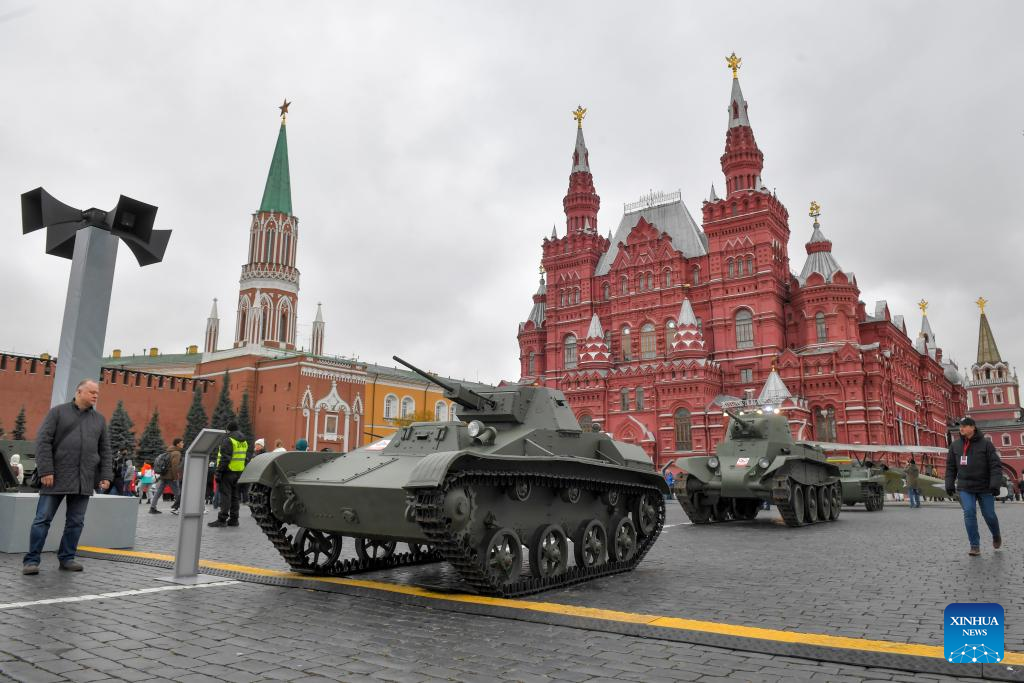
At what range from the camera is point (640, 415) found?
4553cm

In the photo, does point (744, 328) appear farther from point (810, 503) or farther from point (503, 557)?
point (503, 557)

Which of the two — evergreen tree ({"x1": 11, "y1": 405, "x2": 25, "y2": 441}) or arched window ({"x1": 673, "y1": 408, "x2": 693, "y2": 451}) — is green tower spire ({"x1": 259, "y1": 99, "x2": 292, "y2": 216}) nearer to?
evergreen tree ({"x1": 11, "y1": 405, "x2": 25, "y2": 441})

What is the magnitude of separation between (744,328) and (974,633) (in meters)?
45.3

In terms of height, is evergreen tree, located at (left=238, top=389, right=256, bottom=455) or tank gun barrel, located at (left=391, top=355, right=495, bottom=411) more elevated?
evergreen tree, located at (left=238, top=389, right=256, bottom=455)

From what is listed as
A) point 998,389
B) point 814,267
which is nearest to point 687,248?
point 814,267

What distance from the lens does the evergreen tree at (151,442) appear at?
1884 inches

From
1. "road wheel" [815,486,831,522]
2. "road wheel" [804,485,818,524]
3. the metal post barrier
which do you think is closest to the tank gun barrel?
the metal post barrier

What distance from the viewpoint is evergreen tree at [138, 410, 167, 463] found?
47.8 meters

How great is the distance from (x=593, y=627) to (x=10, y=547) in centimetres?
743

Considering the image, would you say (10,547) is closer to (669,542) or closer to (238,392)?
(669,542)

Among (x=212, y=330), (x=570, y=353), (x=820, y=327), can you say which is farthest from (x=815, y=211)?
(x=212, y=330)

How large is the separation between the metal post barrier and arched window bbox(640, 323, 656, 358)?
42692mm

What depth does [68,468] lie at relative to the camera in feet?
23.2

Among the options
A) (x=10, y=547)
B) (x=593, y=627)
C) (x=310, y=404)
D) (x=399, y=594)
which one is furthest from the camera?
(x=310, y=404)
